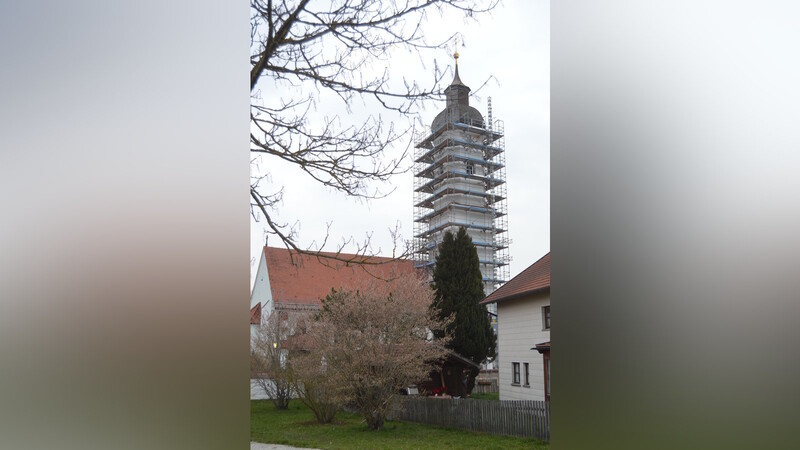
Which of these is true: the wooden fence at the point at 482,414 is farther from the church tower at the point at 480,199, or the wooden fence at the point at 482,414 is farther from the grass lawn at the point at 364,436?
the church tower at the point at 480,199

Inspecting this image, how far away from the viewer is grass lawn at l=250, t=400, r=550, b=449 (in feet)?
25.0

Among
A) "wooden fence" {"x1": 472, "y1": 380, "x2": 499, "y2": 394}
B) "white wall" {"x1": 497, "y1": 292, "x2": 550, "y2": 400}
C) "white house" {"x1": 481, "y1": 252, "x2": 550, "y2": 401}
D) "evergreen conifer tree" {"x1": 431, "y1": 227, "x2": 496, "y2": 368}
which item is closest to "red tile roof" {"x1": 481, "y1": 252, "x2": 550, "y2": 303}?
"white house" {"x1": 481, "y1": 252, "x2": 550, "y2": 401}

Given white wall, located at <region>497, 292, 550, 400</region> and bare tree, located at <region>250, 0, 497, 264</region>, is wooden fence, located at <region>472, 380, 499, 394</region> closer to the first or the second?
white wall, located at <region>497, 292, 550, 400</region>

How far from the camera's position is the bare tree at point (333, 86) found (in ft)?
6.85

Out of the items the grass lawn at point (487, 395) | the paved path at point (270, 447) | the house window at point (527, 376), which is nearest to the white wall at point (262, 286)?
the grass lawn at point (487, 395)

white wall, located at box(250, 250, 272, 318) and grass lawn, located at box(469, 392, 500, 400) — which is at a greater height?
white wall, located at box(250, 250, 272, 318)

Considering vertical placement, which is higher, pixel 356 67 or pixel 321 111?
pixel 356 67

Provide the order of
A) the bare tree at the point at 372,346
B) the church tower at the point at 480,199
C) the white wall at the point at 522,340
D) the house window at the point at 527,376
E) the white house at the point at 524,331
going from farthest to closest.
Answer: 1. the church tower at the point at 480,199
2. the house window at the point at 527,376
3. the white wall at the point at 522,340
4. the white house at the point at 524,331
5. the bare tree at the point at 372,346

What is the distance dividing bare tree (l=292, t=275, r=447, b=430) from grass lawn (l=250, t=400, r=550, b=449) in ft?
1.54

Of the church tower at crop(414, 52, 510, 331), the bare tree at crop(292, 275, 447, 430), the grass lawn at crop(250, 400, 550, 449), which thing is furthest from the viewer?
the church tower at crop(414, 52, 510, 331)
